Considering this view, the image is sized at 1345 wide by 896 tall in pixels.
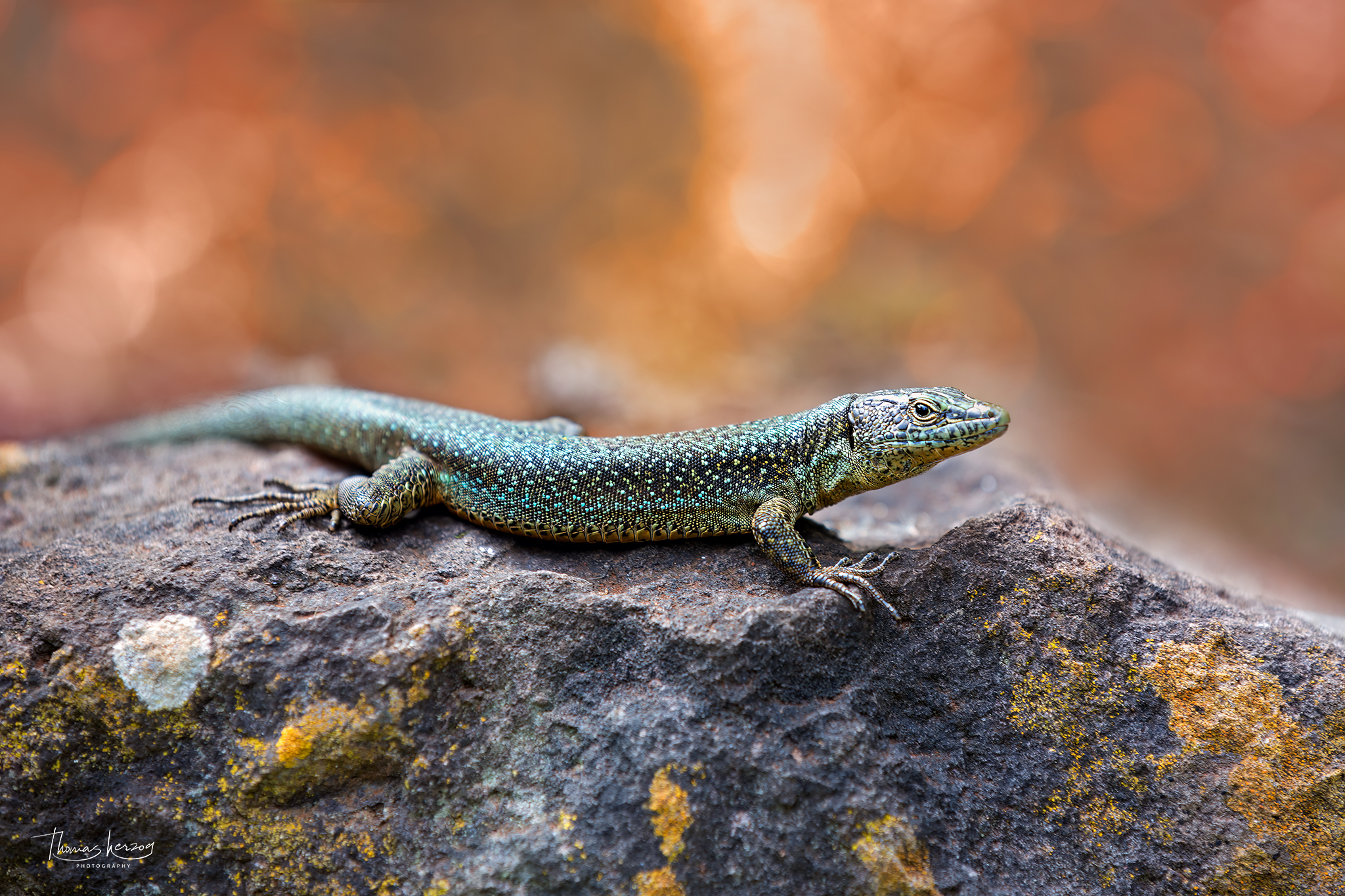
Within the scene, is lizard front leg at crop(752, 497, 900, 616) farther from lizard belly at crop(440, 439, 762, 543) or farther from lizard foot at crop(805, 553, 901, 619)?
lizard belly at crop(440, 439, 762, 543)

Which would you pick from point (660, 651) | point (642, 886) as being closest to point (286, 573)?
point (660, 651)

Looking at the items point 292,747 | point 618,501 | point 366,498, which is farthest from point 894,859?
point 366,498

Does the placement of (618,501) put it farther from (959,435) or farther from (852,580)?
(959,435)

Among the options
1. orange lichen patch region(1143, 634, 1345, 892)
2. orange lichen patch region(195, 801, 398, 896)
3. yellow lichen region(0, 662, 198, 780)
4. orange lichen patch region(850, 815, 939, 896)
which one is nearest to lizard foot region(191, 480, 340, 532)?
yellow lichen region(0, 662, 198, 780)

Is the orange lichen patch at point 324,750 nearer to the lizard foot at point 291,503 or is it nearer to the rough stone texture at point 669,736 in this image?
the rough stone texture at point 669,736

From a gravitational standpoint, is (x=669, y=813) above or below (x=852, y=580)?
below

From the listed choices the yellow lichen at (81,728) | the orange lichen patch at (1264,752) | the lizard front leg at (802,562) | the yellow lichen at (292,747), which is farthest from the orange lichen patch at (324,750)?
the orange lichen patch at (1264,752)

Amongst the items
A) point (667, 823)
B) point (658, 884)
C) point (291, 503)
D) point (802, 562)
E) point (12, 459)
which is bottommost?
point (658, 884)

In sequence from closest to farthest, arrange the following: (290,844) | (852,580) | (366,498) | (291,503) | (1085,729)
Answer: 1. (290,844)
2. (1085,729)
3. (852,580)
4. (366,498)
5. (291,503)
